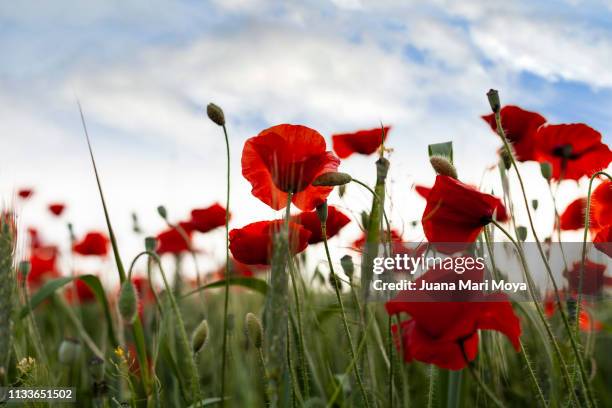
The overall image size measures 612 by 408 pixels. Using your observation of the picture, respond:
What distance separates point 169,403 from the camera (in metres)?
2.29

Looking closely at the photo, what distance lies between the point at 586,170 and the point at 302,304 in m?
0.98

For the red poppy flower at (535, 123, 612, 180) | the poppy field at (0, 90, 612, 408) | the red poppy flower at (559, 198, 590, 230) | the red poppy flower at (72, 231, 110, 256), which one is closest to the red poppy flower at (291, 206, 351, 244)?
the poppy field at (0, 90, 612, 408)

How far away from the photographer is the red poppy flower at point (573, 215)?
2.00 meters

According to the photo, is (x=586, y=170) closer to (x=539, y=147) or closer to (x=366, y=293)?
(x=539, y=147)

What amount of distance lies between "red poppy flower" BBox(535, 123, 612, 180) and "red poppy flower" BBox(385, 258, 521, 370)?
2.87ft

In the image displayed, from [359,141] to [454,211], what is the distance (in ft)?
2.45

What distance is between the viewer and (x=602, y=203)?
1.65 m

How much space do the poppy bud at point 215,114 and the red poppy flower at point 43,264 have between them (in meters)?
1.95

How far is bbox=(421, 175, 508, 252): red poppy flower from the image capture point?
4.10 ft

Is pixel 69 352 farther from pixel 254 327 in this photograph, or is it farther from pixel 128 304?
pixel 254 327

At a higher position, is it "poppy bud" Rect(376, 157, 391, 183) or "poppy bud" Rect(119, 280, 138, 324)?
"poppy bud" Rect(376, 157, 391, 183)

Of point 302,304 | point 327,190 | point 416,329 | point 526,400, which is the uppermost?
point 327,190

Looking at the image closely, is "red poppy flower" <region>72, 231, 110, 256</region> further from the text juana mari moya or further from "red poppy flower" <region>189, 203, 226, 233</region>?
the text juana mari moya

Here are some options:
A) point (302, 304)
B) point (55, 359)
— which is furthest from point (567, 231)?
point (55, 359)
